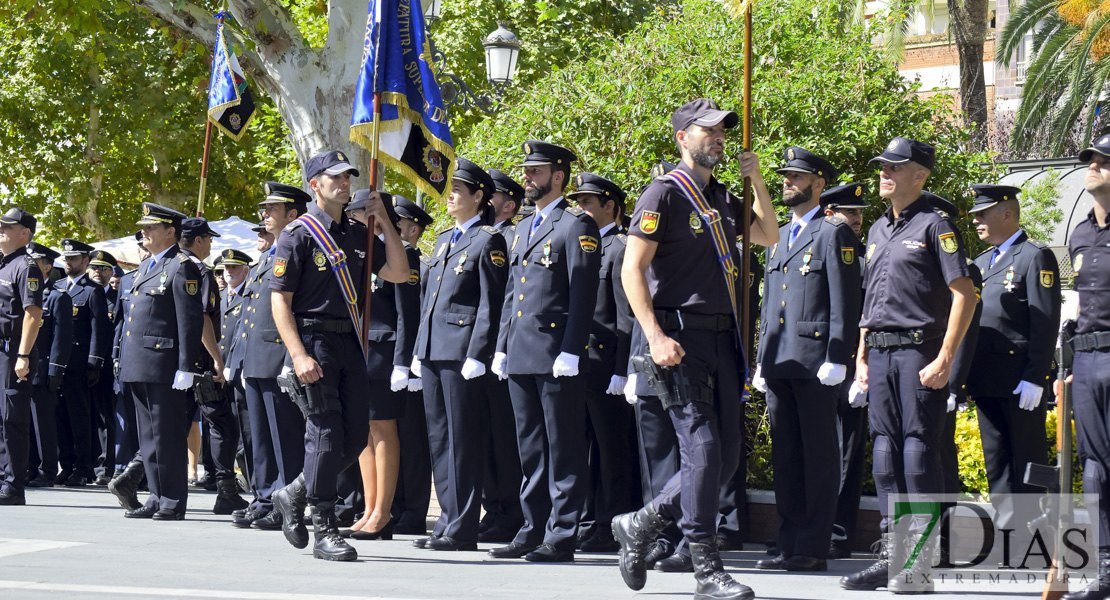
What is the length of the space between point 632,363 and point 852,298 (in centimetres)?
145

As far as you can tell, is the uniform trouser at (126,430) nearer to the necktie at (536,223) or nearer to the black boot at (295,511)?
the black boot at (295,511)

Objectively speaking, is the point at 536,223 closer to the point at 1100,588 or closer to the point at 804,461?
the point at 804,461

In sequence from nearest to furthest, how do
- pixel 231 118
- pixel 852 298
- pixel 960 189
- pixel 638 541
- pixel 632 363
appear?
pixel 638 541, pixel 632 363, pixel 852 298, pixel 960 189, pixel 231 118

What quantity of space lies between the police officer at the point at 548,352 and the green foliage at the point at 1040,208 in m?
7.22

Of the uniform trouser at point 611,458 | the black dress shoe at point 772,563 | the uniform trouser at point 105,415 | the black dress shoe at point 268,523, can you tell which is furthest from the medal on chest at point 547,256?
the uniform trouser at point 105,415

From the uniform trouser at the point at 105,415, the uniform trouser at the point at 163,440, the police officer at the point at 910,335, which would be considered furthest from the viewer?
the uniform trouser at the point at 105,415

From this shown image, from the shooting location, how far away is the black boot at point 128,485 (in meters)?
9.34

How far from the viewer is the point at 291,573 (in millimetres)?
6688

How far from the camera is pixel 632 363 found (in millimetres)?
6492

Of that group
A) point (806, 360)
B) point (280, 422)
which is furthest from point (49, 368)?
point (806, 360)

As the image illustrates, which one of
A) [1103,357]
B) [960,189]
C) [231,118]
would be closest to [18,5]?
[231,118]

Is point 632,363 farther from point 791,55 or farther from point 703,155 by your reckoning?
point 791,55

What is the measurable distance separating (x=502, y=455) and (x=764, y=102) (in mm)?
3928

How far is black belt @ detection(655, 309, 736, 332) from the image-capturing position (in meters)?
6.02
